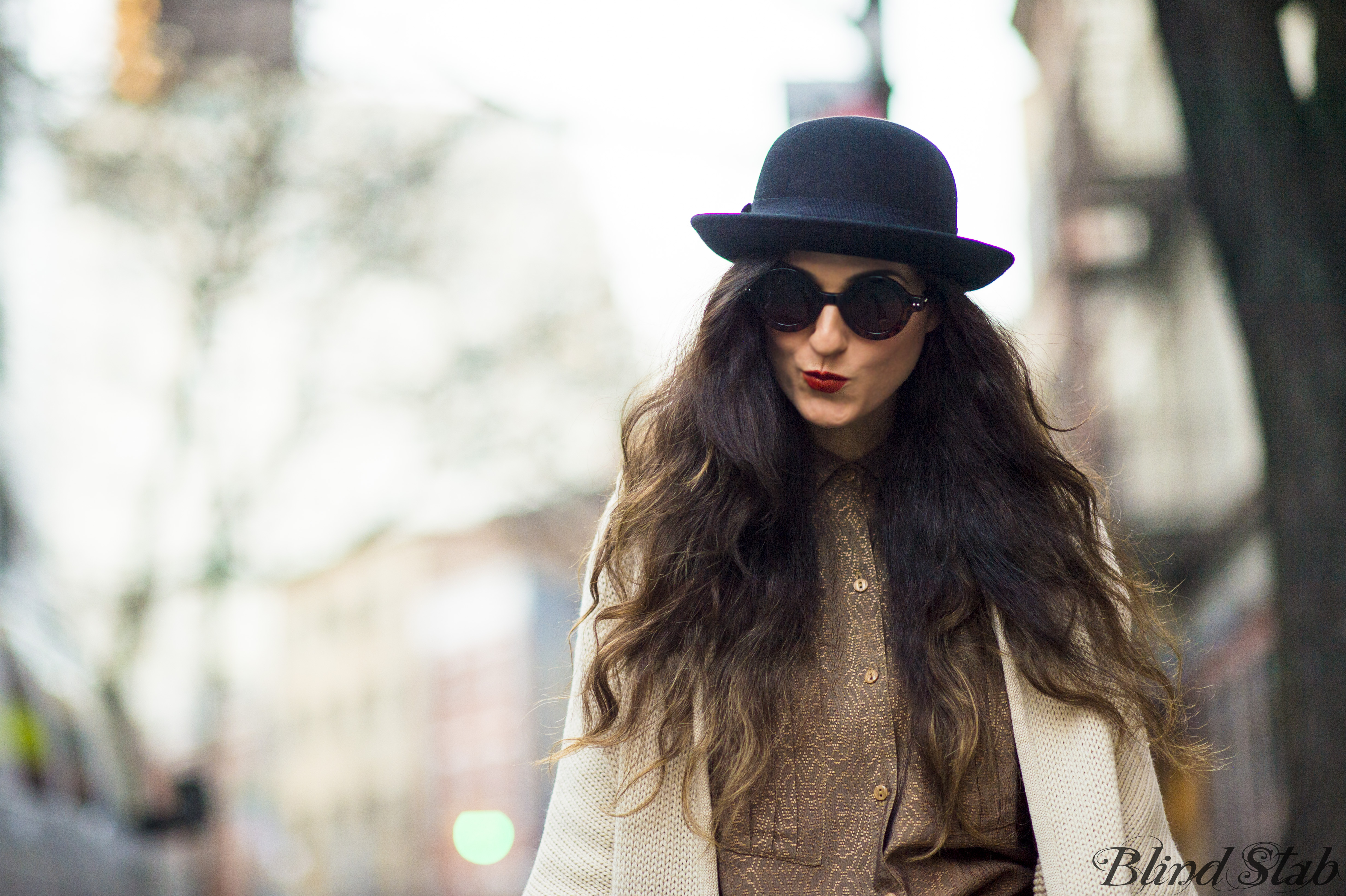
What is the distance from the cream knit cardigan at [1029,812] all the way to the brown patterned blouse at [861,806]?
0.16ft

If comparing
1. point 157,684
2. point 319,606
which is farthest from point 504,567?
point 157,684

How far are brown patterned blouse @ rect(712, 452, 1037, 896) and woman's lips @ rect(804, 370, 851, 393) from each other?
14.7 inches

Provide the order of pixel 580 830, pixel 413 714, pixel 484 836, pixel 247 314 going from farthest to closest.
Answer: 1. pixel 413 714
2. pixel 484 836
3. pixel 247 314
4. pixel 580 830

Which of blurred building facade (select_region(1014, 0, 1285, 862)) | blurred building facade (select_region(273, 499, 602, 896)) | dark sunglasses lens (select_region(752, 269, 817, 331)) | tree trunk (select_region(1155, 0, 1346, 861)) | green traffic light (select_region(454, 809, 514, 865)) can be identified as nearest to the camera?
dark sunglasses lens (select_region(752, 269, 817, 331))

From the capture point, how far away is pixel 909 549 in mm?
2424

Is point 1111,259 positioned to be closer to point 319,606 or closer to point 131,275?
point 131,275

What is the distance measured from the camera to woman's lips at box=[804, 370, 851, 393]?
236 centimetres

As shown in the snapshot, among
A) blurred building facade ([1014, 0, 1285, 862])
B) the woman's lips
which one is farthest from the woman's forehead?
blurred building facade ([1014, 0, 1285, 862])

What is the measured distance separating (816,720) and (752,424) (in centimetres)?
51

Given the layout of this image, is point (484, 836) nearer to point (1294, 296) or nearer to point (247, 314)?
point (247, 314)

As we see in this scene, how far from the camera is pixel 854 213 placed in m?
2.31

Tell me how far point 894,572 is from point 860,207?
2.04ft

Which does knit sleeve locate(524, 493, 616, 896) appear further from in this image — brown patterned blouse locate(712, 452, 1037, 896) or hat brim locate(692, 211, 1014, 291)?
hat brim locate(692, 211, 1014, 291)

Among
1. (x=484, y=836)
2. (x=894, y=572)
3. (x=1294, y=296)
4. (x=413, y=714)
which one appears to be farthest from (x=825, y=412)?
(x=413, y=714)
